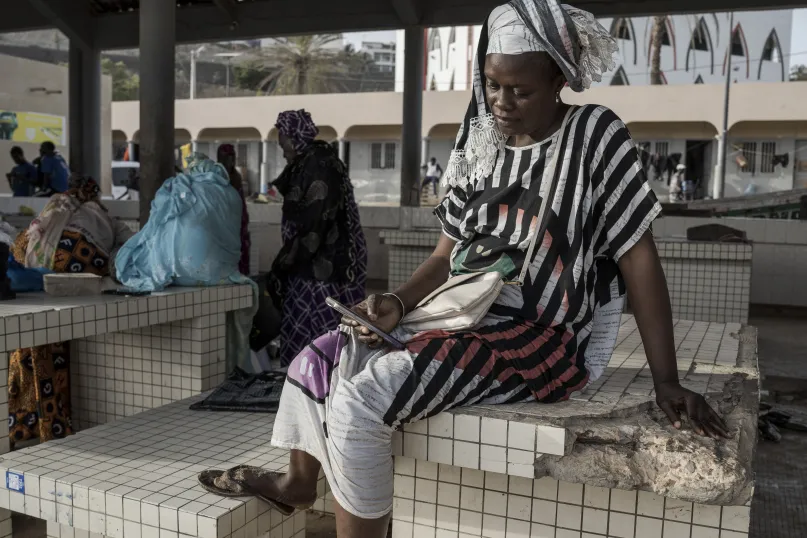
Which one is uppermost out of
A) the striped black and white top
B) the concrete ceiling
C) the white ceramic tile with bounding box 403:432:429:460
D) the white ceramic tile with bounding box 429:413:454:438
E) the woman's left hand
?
the concrete ceiling

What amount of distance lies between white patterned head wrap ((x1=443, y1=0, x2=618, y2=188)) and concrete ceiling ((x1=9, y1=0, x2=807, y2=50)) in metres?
8.45

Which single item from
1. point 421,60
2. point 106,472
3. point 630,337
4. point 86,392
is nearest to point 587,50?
point 630,337

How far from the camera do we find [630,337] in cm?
328

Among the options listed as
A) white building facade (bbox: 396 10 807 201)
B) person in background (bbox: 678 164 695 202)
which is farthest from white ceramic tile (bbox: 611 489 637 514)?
white building facade (bbox: 396 10 807 201)

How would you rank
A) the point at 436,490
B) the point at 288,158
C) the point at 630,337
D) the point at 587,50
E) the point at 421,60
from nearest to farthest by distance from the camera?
the point at 587,50 < the point at 436,490 < the point at 630,337 < the point at 288,158 < the point at 421,60

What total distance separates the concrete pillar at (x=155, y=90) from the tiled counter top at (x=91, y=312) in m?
3.83

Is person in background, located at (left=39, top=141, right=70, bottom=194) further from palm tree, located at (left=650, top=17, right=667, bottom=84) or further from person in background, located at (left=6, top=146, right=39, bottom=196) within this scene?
palm tree, located at (left=650, top=17, right=667, bottom=84)

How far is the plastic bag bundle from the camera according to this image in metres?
3.86

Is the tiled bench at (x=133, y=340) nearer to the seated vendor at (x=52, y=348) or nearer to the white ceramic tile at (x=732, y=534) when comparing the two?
the seated vendor at (x=52, y=348)

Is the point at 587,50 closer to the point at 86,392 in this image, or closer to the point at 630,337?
the point at 630,337

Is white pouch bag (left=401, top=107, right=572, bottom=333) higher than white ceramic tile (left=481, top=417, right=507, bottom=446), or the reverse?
white pouch bag (left=401, top=107, right=572, bottom=333)

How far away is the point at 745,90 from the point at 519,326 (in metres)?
24.2

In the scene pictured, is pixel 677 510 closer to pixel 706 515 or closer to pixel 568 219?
pixel 706 515

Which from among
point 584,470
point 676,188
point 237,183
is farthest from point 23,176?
point 676,188
